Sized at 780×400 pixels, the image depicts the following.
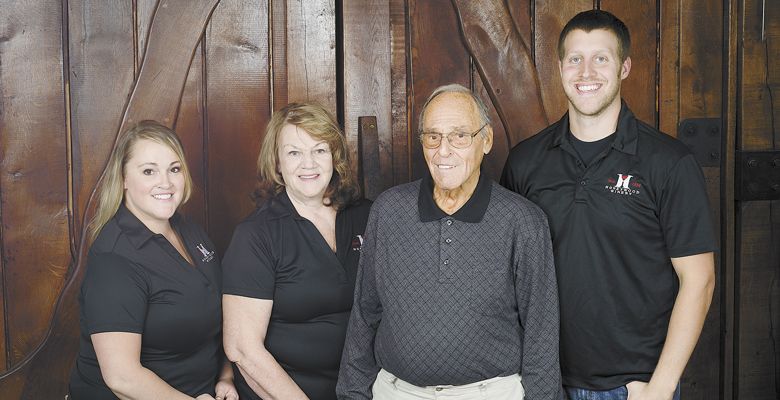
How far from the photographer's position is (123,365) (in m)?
2.12

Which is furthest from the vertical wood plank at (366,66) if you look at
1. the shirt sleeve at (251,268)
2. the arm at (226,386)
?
the arm at (226,386)

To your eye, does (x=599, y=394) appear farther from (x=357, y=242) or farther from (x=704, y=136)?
(x=704, y=136)

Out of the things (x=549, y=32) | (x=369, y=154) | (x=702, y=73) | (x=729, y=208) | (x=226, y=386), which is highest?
(x=549, y=32)

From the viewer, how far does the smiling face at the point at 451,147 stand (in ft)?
7.00

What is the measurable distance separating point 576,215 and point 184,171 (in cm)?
113

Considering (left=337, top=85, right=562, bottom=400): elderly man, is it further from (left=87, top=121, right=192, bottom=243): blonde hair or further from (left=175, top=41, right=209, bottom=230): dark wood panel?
(left=175, top=41, right=209, bottom=230): dark wood panel

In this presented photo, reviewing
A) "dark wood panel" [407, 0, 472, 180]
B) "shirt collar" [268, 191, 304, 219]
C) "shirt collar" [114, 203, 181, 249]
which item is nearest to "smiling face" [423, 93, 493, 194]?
"shirt collar" [268, 191, 304, 219]

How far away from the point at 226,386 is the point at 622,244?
122cm

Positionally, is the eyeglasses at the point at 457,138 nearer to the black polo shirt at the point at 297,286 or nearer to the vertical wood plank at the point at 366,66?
the black polo shirt at the point at 297,286

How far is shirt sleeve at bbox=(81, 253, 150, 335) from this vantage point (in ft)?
6.91

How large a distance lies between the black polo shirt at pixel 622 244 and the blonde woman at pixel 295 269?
644 mm

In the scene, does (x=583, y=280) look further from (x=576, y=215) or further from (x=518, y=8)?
(x=518, y=8)

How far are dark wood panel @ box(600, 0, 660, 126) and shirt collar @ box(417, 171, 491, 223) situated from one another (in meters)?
1.07

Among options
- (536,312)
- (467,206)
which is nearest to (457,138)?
(467,206)
